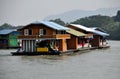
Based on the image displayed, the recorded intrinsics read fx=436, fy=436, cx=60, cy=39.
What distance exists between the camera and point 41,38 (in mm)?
56781

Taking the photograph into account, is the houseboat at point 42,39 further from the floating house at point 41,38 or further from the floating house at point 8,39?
the floating house at point 8,39

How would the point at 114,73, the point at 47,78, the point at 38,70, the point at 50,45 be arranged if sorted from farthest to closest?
1. the point at 50,45
2. the point at 38,70
3. the point at 114,73
4. the point at 47,78

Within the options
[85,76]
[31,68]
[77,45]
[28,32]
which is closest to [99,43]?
[77,45]

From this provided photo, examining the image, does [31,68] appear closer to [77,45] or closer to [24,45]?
[24,45]

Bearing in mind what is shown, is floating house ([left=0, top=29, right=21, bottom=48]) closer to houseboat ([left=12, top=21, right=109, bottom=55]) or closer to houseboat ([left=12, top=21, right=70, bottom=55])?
houseboat ([left=12, top=21, right=109, bottom=55])

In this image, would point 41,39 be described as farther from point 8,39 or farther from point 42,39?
point 8,39

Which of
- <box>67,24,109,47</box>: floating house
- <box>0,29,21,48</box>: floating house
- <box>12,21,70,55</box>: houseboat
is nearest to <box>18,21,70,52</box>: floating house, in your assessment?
<box>12,21,70,55</box>: houseboat

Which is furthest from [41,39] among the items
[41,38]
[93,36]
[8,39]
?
[93,36]

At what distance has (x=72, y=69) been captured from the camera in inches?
1484

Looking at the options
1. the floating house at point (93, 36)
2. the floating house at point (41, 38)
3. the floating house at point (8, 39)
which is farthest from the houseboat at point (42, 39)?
the floating house at point (8, 39)

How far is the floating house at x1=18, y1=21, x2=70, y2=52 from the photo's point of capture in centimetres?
5672

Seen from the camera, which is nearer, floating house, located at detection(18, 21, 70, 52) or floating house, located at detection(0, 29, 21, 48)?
floating house, located at detection(18, 21, 70, 52)

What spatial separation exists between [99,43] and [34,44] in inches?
1044

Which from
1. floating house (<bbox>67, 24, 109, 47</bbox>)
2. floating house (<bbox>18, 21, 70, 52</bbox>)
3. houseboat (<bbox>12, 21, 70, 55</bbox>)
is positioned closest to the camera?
houseboat (<bbox>12, 21, 70, 55</bbox>)
